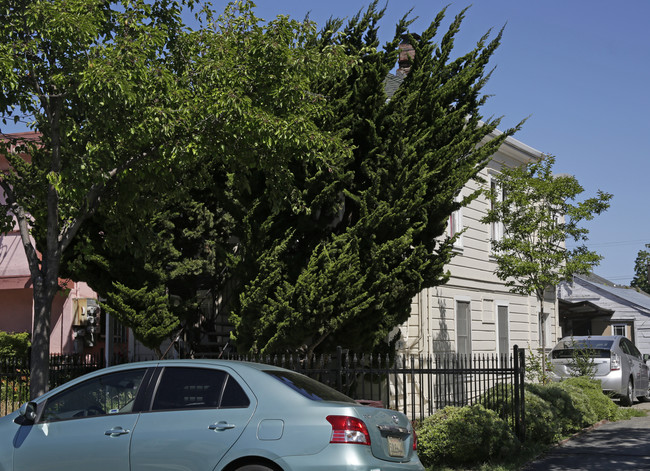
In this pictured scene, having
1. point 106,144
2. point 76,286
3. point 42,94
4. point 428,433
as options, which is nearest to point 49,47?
point 42,94

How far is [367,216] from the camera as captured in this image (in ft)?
39.8

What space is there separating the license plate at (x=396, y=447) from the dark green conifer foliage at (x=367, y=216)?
16.6 feet

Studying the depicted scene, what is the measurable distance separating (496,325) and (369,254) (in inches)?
419

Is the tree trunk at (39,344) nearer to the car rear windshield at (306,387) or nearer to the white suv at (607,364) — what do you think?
the car rear windshield at (306,387)

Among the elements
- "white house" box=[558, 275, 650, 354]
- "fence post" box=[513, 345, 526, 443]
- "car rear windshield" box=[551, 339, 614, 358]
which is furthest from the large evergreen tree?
"white house" box=[558, 275, 650, 354]

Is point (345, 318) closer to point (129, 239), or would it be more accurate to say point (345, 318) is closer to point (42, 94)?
point (129, 239)

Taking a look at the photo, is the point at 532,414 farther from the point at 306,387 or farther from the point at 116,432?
the point at 116,432

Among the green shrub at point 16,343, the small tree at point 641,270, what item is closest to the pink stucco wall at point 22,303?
the green shrub at point 16,343

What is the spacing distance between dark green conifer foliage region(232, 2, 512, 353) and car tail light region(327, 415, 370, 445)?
549 centimetres

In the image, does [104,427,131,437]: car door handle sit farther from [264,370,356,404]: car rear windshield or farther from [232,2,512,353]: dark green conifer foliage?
[232,2,512,353]: dark green conifer foliage

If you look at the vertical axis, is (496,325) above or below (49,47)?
below

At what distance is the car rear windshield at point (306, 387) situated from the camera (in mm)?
6488

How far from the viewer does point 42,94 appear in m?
10.2

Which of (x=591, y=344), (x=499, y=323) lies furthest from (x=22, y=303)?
(x=591, y=344)
